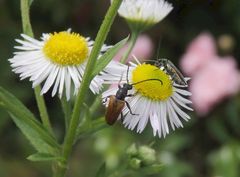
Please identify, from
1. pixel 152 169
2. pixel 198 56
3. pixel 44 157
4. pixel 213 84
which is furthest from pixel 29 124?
pixel 198 56

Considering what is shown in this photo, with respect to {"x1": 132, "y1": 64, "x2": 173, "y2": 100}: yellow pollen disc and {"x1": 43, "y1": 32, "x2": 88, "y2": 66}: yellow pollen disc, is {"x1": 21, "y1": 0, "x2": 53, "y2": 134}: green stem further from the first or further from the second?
{"x1": 132, "y1": 64, "x2": 173, "y2": 100}: yellow pollen disc

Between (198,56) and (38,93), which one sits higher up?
(38,93)

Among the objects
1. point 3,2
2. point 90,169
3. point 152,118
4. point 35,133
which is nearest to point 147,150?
point 152,118

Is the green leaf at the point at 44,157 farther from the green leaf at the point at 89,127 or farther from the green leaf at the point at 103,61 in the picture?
the green leaf at the point at 103,61

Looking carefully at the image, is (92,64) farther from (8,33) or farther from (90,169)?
(8,33)

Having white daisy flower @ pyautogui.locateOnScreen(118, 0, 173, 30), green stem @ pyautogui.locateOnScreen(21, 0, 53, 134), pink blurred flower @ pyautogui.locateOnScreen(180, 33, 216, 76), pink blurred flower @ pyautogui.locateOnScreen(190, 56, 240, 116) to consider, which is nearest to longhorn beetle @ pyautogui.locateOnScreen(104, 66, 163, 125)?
green stem @ pyautogui.locateOnScreen(21, 0, 53, 134)

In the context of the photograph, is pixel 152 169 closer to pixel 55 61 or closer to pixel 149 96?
pixel 149 96
